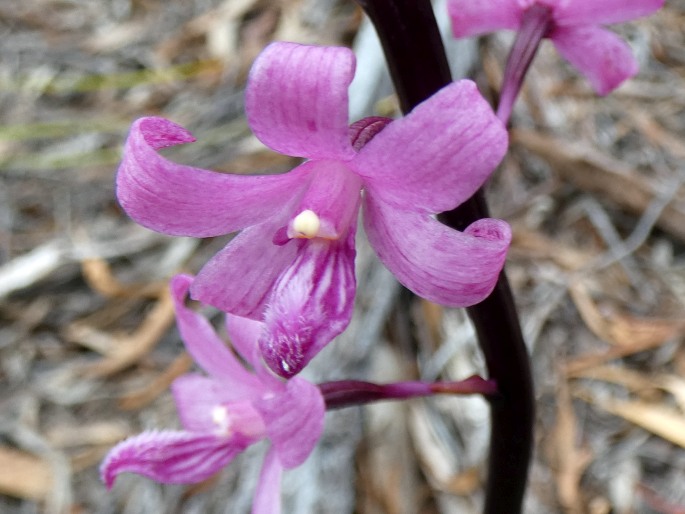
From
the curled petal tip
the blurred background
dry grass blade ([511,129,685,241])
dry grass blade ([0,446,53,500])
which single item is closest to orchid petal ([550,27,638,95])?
the curled petal tip

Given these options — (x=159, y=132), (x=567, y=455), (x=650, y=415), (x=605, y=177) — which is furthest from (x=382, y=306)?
(x=159, y=132)

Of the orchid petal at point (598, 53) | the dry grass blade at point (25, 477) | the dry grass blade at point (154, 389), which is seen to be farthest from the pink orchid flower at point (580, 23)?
the dry grass blade at point (25, 477)

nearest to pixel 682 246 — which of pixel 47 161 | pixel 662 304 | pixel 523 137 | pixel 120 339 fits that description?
pixel 662 304

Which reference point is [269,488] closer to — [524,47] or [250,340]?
[250,340]

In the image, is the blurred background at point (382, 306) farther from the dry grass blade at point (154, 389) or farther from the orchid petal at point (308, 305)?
the orchid petal at point (308, 305)

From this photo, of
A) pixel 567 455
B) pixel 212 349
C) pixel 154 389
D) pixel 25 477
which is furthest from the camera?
pixel 154 389

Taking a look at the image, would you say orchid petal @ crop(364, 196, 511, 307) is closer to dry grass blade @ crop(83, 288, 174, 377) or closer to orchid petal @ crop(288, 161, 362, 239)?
orchid petal @ crop(288, 161, 362, 239)
